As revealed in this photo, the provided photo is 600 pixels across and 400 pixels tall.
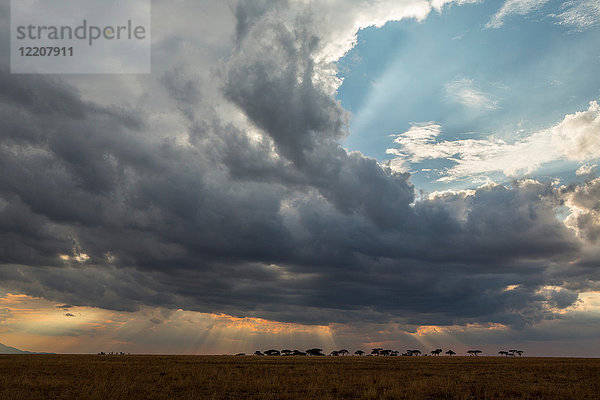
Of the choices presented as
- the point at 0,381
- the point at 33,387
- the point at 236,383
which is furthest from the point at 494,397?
the point at 0,381

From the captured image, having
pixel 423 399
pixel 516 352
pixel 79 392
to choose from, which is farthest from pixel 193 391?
pixel 516 352

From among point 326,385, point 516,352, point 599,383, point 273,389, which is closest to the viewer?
point 273,389

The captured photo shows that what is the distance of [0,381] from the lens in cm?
3516

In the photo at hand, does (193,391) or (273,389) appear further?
(273,389)

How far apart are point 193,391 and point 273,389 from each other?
5.91m

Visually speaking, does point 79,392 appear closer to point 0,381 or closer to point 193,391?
point 193,391

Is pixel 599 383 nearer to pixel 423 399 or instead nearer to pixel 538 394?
pixel 538 394

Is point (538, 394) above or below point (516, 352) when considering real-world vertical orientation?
above

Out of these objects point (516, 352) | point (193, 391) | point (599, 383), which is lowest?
point (516, 352)

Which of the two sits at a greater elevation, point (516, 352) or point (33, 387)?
point (33, 387)

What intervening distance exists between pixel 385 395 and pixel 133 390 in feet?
56.9

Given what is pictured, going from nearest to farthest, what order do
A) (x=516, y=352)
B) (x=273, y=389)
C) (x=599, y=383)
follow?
(x=273, y=389) < (x=599, y=383) < (x=516, y=352)

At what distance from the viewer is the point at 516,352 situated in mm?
187875

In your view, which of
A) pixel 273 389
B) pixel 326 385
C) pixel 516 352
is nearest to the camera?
pixel 273 389
